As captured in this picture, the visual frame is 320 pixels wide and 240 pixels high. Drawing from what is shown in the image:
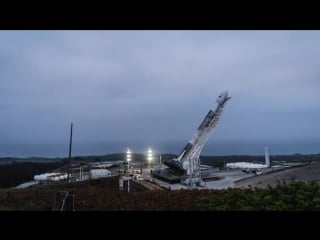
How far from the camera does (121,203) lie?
6.44 metres
